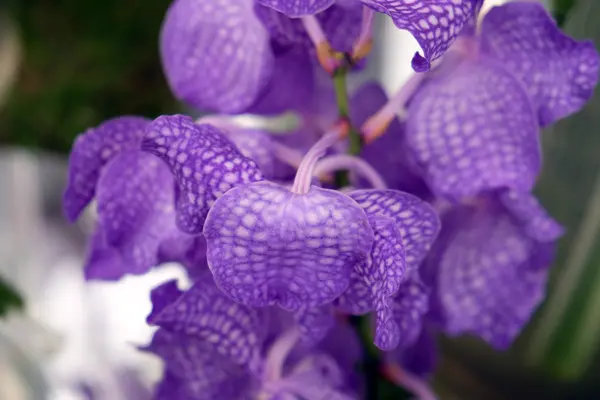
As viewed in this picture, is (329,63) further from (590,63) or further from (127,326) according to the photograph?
(127,326)

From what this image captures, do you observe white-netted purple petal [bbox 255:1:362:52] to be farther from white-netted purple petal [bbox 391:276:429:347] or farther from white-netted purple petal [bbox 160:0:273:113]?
white-netted purple petal [bbox 391:276:429:347]

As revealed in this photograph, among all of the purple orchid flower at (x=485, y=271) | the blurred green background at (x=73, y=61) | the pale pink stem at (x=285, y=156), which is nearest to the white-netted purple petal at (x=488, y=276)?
the purple orchid flower at (x=485, y=271)

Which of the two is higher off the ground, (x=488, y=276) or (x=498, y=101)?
(x=498, y=101)

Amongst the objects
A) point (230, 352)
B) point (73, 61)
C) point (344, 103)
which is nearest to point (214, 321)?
point (230, 352)

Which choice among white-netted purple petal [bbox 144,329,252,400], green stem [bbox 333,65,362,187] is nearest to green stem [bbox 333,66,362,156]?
green stem [bbox 333,65,362,187]

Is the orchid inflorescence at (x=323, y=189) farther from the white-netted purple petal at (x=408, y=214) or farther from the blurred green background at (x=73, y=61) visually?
the blurred green background at (x=73, y=61)

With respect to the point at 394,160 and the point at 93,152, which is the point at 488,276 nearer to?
the point at 394,160
